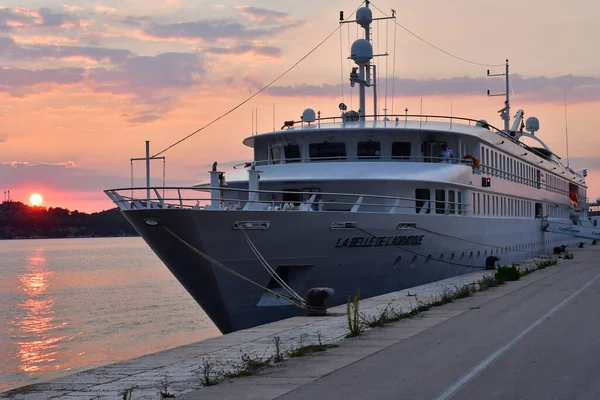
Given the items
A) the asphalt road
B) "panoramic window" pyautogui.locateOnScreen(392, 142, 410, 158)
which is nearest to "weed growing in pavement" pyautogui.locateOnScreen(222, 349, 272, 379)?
the asphalt road

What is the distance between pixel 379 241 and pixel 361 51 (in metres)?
11.9

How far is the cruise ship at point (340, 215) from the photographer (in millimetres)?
17359

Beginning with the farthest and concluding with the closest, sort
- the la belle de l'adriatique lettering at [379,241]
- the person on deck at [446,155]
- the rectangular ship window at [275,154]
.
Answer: the rectangular ship window at [275,154] < the person on deck at [446,155] < the la belle de l'adriatique lettering at [379,241]

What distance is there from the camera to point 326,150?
26188mm

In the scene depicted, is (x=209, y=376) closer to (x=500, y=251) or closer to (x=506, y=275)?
(x=506, y=275)

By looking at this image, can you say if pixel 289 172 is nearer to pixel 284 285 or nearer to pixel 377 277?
pixel 377 277

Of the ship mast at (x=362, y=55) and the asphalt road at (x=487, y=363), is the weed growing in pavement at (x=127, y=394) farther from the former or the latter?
the ship mast at (x=362, y=55)

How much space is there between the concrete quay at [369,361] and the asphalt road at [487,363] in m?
0.01

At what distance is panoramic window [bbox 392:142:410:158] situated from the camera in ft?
85.9

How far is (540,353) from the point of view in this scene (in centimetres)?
1059

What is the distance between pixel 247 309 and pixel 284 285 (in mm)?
1080

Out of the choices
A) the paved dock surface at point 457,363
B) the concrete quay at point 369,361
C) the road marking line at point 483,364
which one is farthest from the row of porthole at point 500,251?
the road marking line at point 483,364

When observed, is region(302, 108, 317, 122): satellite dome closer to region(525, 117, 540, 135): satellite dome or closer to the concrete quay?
the concrete quay

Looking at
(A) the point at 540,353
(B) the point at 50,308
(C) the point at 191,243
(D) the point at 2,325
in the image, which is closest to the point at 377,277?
(C) the point at 191,243
